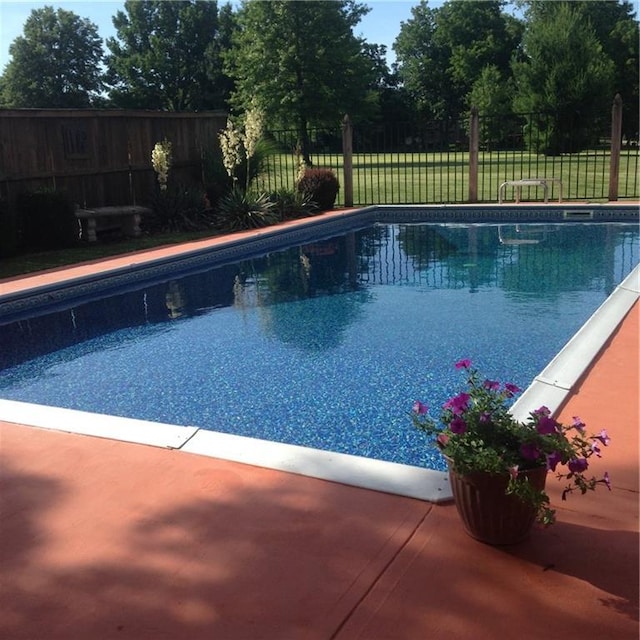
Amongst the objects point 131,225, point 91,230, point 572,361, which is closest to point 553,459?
point 572,361

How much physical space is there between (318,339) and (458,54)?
152 ft

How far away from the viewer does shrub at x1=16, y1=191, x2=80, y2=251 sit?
10086mm

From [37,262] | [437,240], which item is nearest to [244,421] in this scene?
[37,262]

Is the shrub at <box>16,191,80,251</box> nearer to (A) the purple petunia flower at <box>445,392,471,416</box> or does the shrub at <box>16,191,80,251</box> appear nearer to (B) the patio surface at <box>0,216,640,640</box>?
(B) the patio surface at <box>0,216,640,640</box>

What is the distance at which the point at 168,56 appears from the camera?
46562mm

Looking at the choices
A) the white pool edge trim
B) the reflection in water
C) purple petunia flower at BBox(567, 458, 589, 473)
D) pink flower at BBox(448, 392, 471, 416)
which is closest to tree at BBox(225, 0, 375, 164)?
the reflection in water

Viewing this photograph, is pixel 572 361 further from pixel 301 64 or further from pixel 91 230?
pixel 301 64

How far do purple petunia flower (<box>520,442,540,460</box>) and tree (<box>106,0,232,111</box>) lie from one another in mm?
45482

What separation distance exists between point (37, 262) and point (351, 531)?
7.95 meters

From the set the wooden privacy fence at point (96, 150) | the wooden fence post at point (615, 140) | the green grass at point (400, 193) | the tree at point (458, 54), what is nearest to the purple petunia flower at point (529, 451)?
the green grass at point (400, 193)

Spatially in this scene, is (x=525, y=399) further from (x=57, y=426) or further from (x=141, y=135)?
(x=141, y=135)

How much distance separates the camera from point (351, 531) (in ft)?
8.71

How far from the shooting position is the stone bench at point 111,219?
1105 centimetres

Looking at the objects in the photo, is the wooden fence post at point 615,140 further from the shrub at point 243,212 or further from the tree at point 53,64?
the tree at point 53,64
